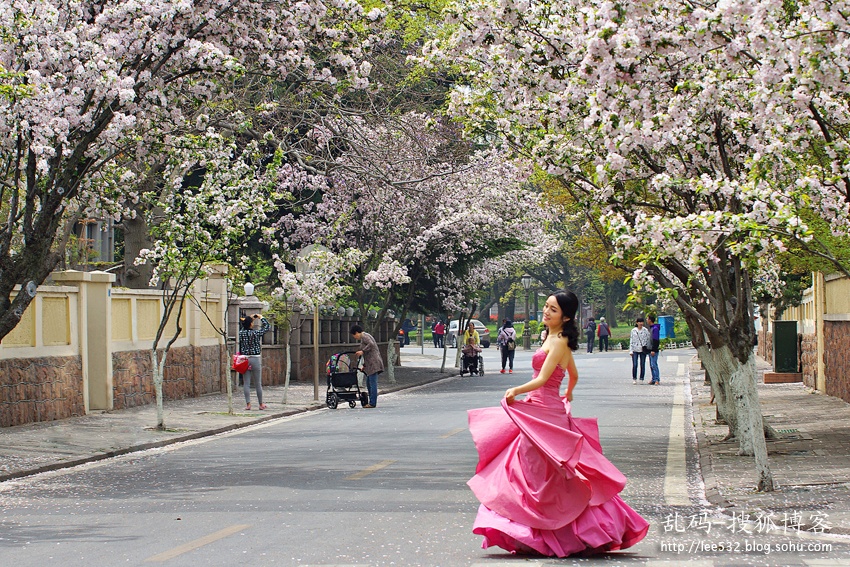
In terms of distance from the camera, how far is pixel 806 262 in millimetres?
19203

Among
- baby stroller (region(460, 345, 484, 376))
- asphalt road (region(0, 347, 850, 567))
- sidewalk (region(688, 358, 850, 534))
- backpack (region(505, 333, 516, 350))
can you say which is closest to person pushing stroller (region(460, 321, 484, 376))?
baby stroller (region(460, 345, 484, 376))

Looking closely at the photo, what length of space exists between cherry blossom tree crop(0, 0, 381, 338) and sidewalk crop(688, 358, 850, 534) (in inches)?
278

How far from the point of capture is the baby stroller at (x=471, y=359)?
37562mm

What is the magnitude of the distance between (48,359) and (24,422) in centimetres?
131

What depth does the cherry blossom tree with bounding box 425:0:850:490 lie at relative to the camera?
9180mm

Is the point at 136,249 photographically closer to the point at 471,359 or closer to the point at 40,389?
the point at 40,389

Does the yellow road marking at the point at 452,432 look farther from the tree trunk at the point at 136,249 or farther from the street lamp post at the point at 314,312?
the tree trunk at the point at 136,249

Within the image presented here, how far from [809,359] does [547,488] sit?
22186 millimetres

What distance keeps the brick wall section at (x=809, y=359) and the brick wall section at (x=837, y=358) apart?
1.36 m

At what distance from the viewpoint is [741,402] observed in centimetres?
1369

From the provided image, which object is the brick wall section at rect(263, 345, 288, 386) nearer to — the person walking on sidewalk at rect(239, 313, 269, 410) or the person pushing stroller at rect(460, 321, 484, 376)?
the person pushing stroller at rect(460, 321, 484, 376)

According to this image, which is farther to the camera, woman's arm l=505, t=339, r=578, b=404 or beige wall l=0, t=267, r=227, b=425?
beige wall l=0, t=267, r=227, b=425

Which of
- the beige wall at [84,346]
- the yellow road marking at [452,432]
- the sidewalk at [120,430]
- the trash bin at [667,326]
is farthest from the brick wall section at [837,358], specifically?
the trash bin at [667,326]

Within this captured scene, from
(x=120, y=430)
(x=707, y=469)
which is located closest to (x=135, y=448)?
(x=120, y=430)
